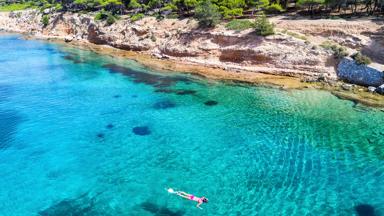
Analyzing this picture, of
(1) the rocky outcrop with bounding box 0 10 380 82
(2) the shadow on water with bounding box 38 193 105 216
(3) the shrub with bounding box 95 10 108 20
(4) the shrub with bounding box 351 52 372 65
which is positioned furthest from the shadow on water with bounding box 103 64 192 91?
(3) the shrub with bounding box 95 10 108 20

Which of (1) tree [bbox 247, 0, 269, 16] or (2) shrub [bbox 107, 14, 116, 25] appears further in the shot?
(2) shrub [bbox 107, 14, 116, 25]

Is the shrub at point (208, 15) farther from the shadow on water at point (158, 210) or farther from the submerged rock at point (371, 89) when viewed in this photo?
the shadow on water at point (158, 210)

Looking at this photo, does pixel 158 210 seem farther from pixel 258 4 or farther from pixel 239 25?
pixel 258 4

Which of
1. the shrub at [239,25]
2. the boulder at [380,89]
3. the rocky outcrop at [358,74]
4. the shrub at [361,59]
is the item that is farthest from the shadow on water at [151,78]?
the boulder at [380,89]

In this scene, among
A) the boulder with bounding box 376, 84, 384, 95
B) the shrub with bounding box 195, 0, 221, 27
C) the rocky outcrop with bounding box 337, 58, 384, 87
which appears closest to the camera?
the boulder with bounding box 376, 84, 384, 95

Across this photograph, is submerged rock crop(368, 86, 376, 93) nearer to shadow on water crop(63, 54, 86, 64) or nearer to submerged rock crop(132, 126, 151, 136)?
submerged rock crop(132, 126, 151, 136)

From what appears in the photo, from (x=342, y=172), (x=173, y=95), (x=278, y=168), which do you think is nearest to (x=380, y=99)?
(x=342, y=172)

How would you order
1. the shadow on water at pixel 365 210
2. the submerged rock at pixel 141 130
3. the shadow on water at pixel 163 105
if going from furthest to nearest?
the shadow on water at pixel 163 105
the submerged rock at pixel 141 130
the shadow on water at pixel 365 210
